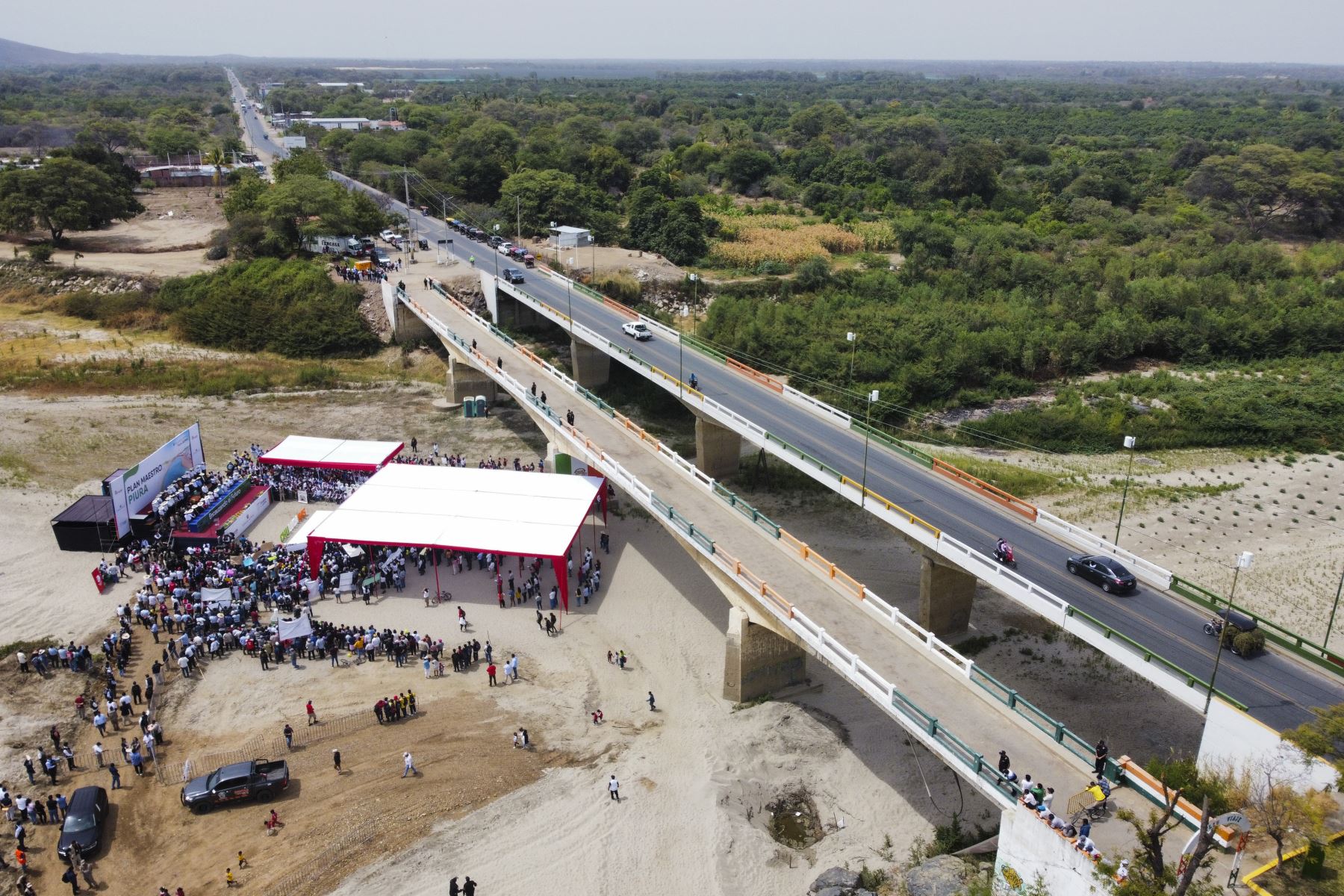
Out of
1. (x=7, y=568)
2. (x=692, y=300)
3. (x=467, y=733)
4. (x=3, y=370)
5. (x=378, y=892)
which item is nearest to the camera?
(x=378, y=892)

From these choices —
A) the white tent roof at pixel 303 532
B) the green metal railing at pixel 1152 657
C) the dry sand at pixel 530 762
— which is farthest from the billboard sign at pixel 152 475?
the green metal railing at pixel 1152 657

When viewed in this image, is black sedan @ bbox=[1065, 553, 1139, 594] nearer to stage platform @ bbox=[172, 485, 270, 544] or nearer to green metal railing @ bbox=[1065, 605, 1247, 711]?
green metal railing @ bbox=[1065, 605, 1247, 711]

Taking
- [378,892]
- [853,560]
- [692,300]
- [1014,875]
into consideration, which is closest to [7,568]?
[378,892]

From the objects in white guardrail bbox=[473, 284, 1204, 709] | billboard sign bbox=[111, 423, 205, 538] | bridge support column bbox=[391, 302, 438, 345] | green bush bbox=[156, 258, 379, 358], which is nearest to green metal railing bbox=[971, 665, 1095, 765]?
white guardrail bbox=[473, 284, 1204, 709]

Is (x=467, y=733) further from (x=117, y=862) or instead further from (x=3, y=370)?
(x=3, y=370)

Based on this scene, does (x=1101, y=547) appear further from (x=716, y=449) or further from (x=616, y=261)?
(x=616, y=261)

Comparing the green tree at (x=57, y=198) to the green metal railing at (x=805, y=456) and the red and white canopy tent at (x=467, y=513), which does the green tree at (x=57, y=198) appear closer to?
the red and white canopy tent at (x=467, y=513)
